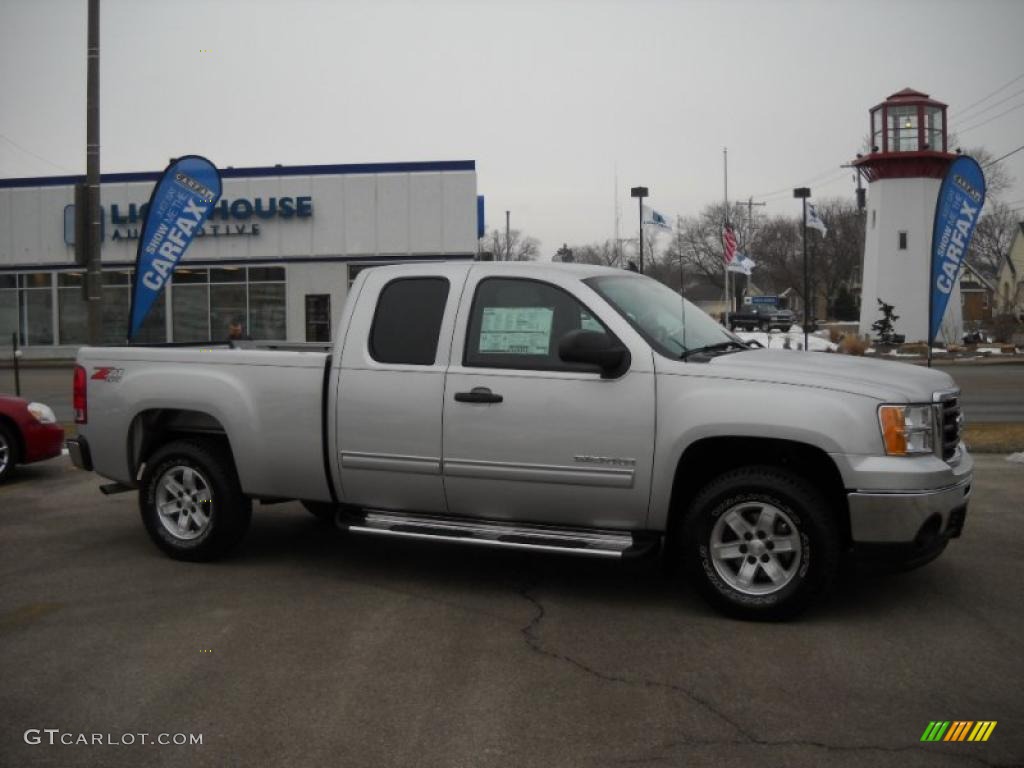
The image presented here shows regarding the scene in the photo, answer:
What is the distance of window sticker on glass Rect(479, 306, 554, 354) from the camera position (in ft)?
20.4

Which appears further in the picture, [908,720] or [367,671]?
[367,671]

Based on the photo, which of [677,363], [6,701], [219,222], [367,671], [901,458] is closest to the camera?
[6,701]

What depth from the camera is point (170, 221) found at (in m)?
14.1

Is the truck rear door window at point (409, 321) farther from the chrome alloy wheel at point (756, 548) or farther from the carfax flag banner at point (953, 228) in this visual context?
the carfax flag banner at point (953, 228)

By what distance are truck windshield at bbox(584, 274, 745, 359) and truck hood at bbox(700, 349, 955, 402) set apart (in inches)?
10.3

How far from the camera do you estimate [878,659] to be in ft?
16.7

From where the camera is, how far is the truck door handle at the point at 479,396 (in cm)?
611

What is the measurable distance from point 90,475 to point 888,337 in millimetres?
34750

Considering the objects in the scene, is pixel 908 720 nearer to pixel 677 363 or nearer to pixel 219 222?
pixel 677 363

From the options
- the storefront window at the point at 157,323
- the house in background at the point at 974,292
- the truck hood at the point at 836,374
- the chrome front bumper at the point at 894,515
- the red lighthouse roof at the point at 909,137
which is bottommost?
the chrome front bumper at the point at 894,515

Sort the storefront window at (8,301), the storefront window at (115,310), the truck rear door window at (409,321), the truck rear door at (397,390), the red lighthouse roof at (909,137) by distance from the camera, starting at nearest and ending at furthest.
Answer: the truck rear door at (397,390) → the truck rear door window at (409,321) → the storefront window at (115,310) → the storefront window at (8,301) → the red lighthouse roof at (909,137)

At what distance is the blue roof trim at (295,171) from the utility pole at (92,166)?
20.0 meters

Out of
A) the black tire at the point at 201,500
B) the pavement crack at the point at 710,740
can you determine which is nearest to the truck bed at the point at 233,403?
Result: the black tire at the point at 201,500

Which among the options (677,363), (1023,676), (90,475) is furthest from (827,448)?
(90,475)
